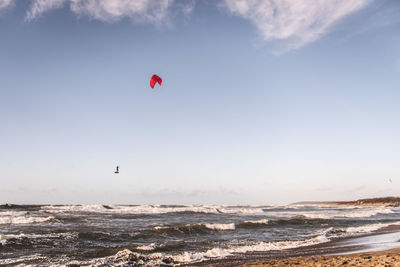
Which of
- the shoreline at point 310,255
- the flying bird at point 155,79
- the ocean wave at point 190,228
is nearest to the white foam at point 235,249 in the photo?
the shoreline at point 310,255

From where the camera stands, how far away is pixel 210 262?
10141 millimetres

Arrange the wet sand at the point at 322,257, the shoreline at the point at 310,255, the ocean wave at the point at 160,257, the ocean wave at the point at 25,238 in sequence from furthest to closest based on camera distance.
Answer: the ocean wave at the point at 25,238 < the ocean wave at the point at 160,257 < the shoreline at the point at 310,255 < the wet sand at the point at 322,257

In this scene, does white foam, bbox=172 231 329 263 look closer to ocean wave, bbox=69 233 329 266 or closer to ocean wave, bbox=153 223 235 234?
ocean wave, bbox=69 233 329 266

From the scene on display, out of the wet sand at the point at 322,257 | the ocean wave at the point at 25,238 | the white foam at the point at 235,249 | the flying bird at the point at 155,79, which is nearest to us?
the wet sand at the point at 322,257

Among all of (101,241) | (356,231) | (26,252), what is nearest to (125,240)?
(101,241)

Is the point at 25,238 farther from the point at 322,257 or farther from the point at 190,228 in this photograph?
the point at 322,257

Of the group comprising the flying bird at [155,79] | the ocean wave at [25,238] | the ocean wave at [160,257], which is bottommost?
the ocean wave at [160,257]

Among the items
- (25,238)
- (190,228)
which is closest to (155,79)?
(190,228)

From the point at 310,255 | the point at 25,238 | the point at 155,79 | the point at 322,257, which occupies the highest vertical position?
the point at 155,79

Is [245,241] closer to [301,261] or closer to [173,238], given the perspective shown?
[173,238]

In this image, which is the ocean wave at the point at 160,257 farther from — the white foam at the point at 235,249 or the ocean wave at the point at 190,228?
the ocean wave at the point at 190,228

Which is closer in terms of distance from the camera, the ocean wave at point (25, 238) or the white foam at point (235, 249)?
the white foam at point (235, 249)

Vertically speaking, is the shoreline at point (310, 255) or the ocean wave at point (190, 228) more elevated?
the ocean wave at point (190, 228)

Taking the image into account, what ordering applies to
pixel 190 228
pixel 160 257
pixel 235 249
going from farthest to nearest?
pixel 190 228, pixel 235 249, pixel 160 257
